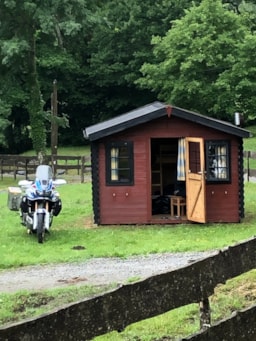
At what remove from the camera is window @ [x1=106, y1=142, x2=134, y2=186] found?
47.3 feet

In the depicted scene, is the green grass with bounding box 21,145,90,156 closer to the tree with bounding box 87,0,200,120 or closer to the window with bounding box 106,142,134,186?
the tree with bounding box 87,0,200,120

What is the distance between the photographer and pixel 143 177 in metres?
14.6

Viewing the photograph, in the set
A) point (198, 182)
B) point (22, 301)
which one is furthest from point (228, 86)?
point (22, 301)

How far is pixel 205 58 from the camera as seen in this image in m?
32.0

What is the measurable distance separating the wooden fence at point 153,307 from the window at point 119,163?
960 cm

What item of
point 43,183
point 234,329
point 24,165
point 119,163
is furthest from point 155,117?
point 24,165

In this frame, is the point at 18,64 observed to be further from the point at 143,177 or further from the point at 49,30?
the point at 143,177

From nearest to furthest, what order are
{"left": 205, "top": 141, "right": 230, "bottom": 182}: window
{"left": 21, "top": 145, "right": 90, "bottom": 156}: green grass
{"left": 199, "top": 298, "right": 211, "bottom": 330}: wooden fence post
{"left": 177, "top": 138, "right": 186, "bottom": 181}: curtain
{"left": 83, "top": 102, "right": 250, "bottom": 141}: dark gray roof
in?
{"left": 199, "top": 298, "right": 211, "bottom": 330}: wooden fence post, {"left": 83, "top": 102, "right": 250, "bottom": 141}: dark gray roof, {"left": 205, "top": 141, "right": 230, "bottom": 182}: window, {"left": 177, "top": 138, "right": 186, "bottom": 181}: curtain, {"left": 21, "top": 145, "right": 90, "bottom": 156}: green grass

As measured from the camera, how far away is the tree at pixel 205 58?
31859mm

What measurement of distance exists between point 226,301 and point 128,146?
8063mm

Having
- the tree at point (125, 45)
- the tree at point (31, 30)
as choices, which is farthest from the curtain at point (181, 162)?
the tree at point (125, 45)

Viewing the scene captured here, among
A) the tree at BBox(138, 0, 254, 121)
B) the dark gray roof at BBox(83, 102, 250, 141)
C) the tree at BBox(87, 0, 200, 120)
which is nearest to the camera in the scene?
the dark gray roof at BBox(83, 102, 250, 141)

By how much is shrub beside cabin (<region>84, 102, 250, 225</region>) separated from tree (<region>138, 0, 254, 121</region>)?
56.7 ft

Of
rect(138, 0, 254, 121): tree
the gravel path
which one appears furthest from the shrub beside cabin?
rect(138, 0, 254, 121): tree
